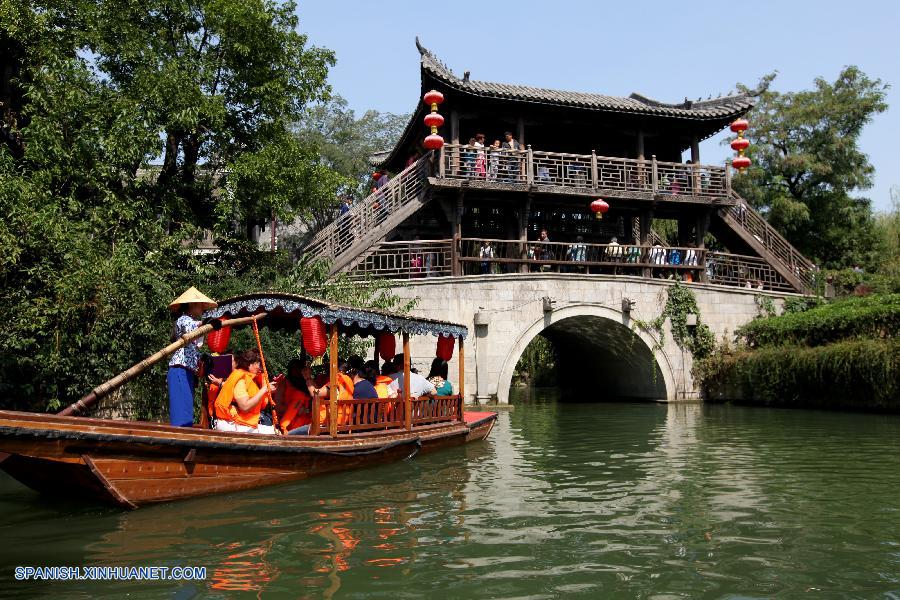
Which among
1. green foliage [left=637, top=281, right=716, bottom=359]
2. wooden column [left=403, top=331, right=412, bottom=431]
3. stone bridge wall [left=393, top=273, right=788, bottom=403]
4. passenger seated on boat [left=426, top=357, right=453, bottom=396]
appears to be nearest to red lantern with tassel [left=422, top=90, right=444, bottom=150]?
stone bridge wall [left=393, top=273, right=788, bottom=403]

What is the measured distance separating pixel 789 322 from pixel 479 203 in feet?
22.9

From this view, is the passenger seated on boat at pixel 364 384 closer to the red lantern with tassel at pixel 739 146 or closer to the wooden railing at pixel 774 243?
the red lantern with tassel at pixel 739 146

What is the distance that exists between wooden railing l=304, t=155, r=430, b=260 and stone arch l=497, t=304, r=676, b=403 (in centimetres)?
356

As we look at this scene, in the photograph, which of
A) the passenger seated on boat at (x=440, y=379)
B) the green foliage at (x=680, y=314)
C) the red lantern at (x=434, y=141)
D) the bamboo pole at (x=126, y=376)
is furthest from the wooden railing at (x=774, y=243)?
the bamboo pole at (x=126, y=376)

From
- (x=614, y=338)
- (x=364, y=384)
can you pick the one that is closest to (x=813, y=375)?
(x=614, y=338)

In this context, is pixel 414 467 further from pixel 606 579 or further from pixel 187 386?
pixel 606 579

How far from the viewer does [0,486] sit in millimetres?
6688

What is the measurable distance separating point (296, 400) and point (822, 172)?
18.3 metres

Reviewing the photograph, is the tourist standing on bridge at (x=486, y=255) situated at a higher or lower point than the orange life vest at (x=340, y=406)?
higher

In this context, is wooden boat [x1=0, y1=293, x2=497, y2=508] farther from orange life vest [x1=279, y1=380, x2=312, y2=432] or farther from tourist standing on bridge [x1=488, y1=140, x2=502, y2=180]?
tourist standing on bridge [x1=488, y1=140, x2=502, y2=180]

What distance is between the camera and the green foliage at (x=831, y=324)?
13398 millimetres

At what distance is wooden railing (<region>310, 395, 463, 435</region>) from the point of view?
23.6 feet

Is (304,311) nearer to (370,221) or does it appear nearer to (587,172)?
(370,221)

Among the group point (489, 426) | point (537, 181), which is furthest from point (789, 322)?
point (489, 426)
